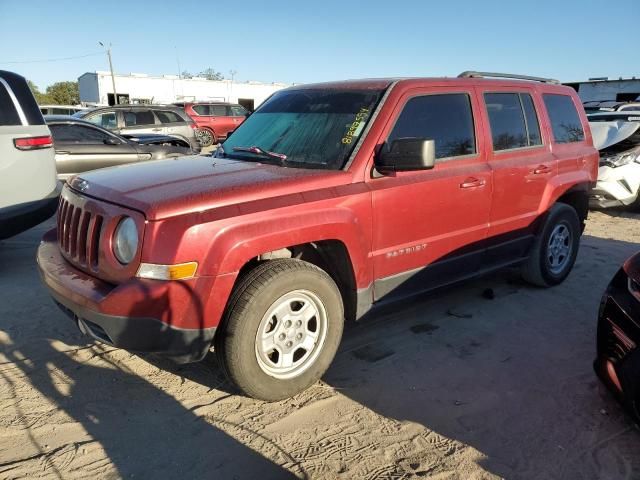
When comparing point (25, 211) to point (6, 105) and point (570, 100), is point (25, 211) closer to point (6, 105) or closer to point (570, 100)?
point (6, 105)

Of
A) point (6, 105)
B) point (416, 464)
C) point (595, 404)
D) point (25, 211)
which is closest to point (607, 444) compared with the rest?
point (595, 404)

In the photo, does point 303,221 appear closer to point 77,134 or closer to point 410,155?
point 410,155

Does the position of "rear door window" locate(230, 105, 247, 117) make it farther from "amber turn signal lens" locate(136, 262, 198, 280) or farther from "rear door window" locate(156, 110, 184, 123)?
"amber turn signal lens" locate(136, 262, 198, 280)

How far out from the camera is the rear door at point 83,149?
336 inches

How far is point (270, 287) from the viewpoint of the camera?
286cm

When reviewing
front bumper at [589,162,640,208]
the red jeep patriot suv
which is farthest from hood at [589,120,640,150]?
the red jeep patriot suv

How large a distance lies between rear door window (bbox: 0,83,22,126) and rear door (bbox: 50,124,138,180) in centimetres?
339

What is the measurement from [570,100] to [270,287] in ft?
13.1

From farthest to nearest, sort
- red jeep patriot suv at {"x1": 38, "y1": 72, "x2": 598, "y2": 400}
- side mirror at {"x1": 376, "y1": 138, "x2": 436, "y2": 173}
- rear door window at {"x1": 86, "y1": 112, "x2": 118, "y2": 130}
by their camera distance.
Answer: rear door window at {"x1": 86, "y1": 112, "x2": 118, "y2": 130}
side mirror at {"x1": 376, "y1": 138, "x2": 436, "y2": 173}
red jeep patriot suv at {"x1": 38, "y1": 72, "x2": 598, "y2": 400}

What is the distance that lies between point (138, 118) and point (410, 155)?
43.7 feet

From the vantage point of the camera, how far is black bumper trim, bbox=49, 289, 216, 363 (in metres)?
2.64

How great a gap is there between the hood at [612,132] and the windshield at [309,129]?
621 centimetres

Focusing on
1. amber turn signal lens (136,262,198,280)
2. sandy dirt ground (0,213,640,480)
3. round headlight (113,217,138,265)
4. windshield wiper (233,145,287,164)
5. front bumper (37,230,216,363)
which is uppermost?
windshield wiper (233,145,287,164)

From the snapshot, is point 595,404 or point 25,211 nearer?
point 595,404
